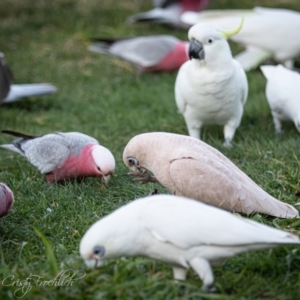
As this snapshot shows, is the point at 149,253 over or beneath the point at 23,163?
over

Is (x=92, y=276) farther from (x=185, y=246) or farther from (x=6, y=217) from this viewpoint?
(x=6, y=217)

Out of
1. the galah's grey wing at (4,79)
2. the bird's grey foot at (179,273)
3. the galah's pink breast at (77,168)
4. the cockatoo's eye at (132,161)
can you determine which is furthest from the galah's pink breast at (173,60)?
the bird's grey foot at (179,273)

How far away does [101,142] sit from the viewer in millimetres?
6191

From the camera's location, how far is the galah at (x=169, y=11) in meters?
9.94

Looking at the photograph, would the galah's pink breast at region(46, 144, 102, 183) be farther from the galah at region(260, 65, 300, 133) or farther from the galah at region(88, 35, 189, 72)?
the galah at region(88, 35, 189, 72)

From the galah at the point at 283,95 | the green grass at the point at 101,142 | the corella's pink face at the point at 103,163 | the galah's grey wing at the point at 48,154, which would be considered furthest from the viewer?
the galah at the point at 283,95

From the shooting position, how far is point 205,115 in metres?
5.69

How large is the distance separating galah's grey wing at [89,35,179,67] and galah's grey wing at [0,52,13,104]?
193 cm

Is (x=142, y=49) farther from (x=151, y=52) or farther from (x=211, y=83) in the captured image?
(x=211, y=83)

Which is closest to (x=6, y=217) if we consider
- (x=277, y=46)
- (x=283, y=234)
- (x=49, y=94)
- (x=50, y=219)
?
(x=50, y=219)

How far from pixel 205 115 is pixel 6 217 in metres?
2.12

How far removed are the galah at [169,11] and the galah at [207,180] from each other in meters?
6.09

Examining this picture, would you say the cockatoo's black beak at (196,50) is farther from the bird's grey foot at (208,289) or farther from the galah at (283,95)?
the bird's grey foot at (208,289)

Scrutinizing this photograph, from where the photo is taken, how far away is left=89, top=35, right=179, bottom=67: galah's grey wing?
8445 mm
